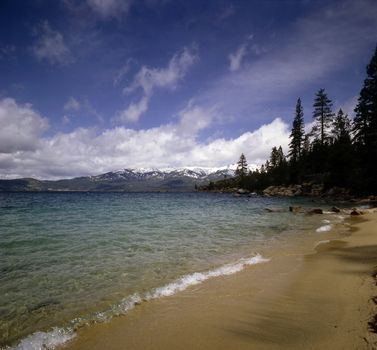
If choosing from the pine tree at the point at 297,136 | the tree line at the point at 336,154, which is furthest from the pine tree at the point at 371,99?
the pine tree at the point at 297,136

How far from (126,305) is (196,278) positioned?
2.50 metres

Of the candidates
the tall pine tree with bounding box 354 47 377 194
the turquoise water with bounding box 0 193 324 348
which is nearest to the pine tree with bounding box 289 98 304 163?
the tall pine tree with bounding box 354 47 377 194

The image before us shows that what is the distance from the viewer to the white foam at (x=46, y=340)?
4.62 metres

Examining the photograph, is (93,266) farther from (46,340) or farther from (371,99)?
(371,99)

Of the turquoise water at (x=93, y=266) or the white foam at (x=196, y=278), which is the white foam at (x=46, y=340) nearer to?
the turquoise water at (x=93, y=266)

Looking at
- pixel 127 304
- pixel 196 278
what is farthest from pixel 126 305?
pixel 196 278

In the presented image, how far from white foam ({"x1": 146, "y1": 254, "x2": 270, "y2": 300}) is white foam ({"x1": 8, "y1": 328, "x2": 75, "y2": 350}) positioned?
2.10m

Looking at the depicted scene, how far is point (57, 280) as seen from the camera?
7.82 m

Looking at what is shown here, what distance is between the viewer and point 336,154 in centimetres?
5050

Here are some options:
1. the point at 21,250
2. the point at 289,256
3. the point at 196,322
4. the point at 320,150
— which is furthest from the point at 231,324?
the point at 320,150

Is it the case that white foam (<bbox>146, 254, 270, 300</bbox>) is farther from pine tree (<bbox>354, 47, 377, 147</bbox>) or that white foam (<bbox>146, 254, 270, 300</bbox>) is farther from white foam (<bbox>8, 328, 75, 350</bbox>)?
pine tree (<bbox>354, 47, 377, 147</bbox>)

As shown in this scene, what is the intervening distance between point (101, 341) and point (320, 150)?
67.2m

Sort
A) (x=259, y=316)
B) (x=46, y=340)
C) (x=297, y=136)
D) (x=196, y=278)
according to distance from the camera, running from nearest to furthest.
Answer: (x=46, y=340) < (x=259, y=316) < (x=196, y=278) < (x=297, y=136)

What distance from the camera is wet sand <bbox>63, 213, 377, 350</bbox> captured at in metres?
4.36
